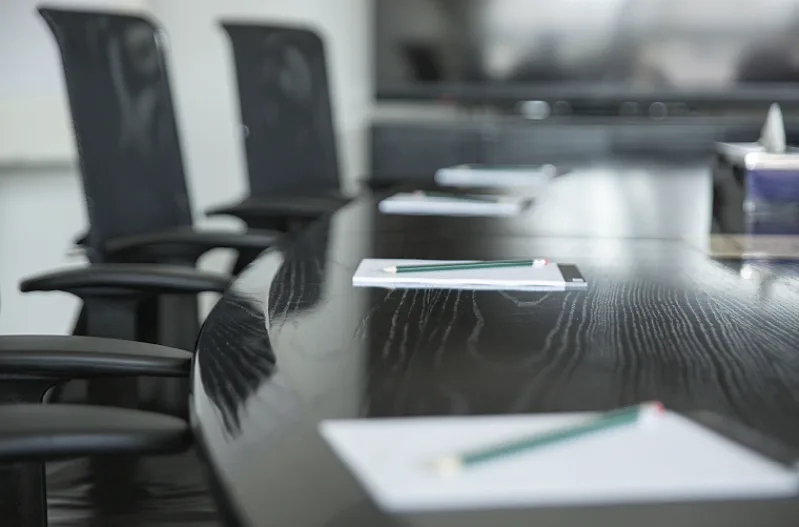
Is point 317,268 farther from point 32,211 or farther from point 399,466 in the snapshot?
point 32,211

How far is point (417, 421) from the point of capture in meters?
0.65

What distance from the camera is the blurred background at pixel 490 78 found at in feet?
16.4

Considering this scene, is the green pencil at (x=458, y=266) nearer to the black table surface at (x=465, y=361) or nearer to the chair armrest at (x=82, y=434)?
the black table surface at (x=465, y=361)

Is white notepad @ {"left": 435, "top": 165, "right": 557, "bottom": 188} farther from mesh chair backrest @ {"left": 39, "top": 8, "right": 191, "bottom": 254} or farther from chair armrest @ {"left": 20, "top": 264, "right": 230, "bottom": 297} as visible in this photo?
chair armrest @ {"left": 20, "top": 264, "right": 230, "bottom": 297}

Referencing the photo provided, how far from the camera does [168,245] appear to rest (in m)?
1.80

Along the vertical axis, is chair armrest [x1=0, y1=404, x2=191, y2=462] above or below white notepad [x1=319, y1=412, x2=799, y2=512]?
below

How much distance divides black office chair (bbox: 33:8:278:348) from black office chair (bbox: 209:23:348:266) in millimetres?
652

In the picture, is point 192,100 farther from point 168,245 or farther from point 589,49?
point 168,245

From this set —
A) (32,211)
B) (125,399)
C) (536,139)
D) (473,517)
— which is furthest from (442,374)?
(32,211)

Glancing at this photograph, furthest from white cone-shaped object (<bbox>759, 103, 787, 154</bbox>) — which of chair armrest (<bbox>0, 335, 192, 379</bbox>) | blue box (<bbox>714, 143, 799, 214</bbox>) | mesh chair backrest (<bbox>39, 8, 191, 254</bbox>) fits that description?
mesh chair backrest (<bbox>39, 8, 191, 254</bbox>)

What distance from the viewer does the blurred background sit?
4.99 m

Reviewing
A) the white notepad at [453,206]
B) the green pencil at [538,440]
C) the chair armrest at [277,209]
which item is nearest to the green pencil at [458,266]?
the green pencil at [538,440]

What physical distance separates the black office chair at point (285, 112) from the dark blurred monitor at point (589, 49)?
83.2 inches

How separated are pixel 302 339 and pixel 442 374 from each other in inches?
6.4
